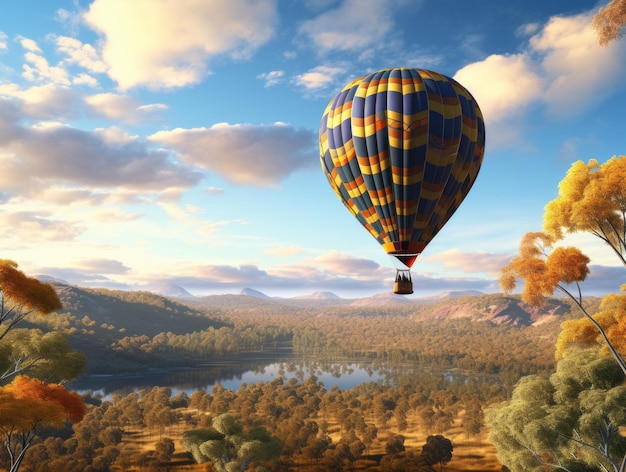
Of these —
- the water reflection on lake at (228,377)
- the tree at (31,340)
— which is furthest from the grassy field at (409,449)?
the water reflection on lake at (228,377)

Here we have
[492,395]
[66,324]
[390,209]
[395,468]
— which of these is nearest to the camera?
[390,209]

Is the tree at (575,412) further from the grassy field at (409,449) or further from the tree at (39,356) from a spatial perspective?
the grassy field at (409,449)

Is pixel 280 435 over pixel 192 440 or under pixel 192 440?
under

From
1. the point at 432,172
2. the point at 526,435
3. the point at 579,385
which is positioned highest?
the point at 432,172

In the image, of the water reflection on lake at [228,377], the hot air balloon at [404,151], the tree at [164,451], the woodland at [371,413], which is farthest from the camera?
the water reflection on lake at [228,377]

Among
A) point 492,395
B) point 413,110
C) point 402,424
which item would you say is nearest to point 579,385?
point 413,110

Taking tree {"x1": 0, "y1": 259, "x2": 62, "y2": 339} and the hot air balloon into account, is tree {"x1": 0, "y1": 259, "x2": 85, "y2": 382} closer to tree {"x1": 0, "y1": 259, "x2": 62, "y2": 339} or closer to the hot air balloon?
tree {"x1": 0, "y1": 259, "x2": 62, "y2": 339}

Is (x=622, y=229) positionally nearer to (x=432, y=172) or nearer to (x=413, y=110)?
(x=432, y=172)

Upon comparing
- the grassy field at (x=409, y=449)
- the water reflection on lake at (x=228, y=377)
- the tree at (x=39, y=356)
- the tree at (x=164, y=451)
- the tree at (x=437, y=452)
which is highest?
the tree at (x=39, y=356)

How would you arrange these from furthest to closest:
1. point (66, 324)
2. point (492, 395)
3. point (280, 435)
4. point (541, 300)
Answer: point (66, 324) < point (492, 395) < point (280, 435) < point (541, 300)
